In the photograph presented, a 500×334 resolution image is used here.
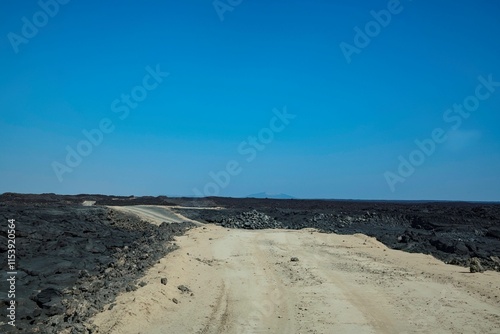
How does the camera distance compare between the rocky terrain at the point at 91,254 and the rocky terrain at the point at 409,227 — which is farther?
the rocky terrain at the point at 409,227

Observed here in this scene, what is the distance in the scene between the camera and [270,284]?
11008 mm

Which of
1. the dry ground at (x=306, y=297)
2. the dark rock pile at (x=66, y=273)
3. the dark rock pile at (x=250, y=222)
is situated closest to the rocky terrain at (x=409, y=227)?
the dark rock pile at (x=250, y=222)

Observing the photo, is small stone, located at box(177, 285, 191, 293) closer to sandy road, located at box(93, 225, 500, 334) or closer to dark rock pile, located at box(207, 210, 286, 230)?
sandy road, located at box(93, 225, 500, 334)

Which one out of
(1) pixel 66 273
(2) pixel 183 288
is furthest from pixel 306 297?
(1) pixel 66 273

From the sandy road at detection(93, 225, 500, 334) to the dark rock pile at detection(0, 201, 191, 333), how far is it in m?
0.54

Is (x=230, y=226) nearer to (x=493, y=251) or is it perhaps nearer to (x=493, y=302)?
(x=493, y=251)

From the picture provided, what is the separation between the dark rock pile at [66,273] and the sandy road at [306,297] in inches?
21.2

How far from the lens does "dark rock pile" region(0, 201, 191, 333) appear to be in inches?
323

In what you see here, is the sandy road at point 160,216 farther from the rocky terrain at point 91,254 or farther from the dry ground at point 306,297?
the dry ground at point 306,297

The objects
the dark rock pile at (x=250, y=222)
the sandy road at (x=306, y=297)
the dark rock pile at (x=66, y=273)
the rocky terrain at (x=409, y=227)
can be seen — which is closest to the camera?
the sandy road at (x=306, y=297)

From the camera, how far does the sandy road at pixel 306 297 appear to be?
25.3 ft

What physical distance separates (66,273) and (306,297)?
24.2 ft

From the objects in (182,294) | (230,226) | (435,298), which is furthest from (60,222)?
(435,298)

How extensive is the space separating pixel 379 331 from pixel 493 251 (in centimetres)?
1465
